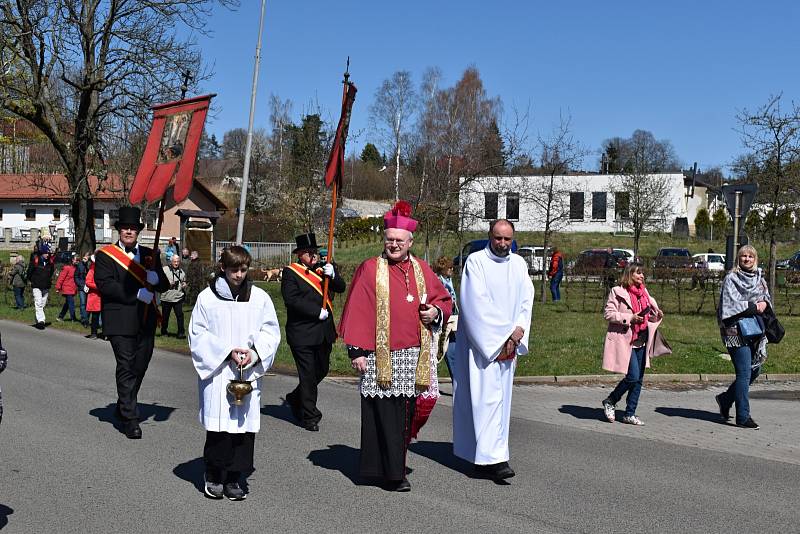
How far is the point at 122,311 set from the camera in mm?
8867

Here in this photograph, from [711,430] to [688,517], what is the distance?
386cm

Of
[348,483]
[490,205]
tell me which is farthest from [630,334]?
[490,205]

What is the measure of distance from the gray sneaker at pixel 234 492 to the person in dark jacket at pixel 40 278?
15816 mm

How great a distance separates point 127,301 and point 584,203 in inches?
1669

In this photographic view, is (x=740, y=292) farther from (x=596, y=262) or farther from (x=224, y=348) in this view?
(x=596, y=262)

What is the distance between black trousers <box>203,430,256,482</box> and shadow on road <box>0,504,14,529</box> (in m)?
1.27

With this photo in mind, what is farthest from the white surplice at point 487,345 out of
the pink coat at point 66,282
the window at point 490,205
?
the window at point 490,205

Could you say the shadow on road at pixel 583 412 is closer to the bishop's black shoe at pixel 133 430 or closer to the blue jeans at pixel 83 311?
the bishop's black shoe at pixel 133 430

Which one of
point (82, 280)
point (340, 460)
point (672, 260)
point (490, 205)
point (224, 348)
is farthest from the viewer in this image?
point (490, 205)

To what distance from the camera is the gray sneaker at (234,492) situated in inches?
258

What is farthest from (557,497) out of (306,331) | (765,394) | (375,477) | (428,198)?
(428,198)

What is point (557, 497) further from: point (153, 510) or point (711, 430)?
point (711, 430)

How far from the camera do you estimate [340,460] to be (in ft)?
26.1

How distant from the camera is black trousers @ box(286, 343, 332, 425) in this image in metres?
9.34
